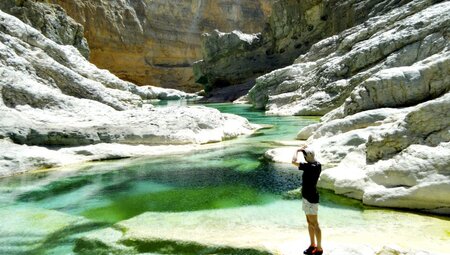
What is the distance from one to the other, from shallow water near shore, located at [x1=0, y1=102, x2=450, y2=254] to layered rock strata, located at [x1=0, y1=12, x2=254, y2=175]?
1759 millimetres

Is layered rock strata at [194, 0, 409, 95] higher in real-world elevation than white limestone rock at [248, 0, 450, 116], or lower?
higher

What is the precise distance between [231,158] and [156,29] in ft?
310

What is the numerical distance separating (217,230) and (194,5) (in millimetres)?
109906

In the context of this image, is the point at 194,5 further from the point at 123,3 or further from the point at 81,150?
the point at 81,150

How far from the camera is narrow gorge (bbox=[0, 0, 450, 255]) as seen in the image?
30.8 feet

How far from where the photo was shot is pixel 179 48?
109m

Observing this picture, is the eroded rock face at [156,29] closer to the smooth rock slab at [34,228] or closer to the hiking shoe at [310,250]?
the smooth rock slab at [34,228]

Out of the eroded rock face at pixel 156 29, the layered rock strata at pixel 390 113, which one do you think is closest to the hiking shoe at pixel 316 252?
the layered rock strata at pixel 390 113

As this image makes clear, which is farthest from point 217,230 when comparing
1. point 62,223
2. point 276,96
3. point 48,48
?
point 276,96

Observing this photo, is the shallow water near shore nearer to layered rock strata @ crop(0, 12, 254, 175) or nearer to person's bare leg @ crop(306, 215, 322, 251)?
person's bare leg @ crop(306, 215, 322, 251)

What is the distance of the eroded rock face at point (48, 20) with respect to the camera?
44.6 metres

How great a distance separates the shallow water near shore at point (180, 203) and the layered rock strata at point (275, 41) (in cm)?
4048

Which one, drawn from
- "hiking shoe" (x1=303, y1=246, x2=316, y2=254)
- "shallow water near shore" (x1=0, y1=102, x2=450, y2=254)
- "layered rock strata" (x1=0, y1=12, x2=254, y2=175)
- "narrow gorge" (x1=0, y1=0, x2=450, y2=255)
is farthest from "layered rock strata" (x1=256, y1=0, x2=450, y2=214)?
"layered rock strata" (x1=0, y1=12, x2=254, y2=175)

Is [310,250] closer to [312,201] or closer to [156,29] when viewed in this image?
[312,201]
